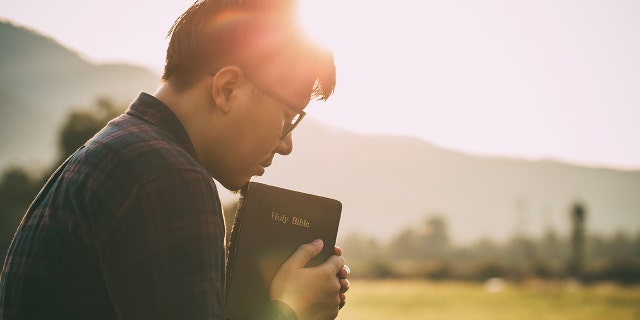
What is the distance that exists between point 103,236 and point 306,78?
971mm

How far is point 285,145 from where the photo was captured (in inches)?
84.6

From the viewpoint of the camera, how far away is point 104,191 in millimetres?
1426

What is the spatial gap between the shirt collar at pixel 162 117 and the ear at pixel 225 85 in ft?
0.47

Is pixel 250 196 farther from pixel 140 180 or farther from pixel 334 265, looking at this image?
pixel 140 180

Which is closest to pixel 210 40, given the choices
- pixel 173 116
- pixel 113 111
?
pixel 173 116

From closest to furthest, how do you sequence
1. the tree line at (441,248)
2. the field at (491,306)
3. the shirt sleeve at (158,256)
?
the shirt sleeve at (158,256) < the tree line at (441,248) < the field at (491,306)

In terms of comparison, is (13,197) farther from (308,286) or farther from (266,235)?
(308,286)

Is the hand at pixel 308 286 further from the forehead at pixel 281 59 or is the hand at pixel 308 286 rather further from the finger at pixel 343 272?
the forehead at pixel 281 59

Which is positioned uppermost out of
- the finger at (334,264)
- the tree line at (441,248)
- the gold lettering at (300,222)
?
the gold lettering at (300,222)

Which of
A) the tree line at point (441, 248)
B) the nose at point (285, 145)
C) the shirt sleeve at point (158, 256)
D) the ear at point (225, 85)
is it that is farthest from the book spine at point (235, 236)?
the tree line at point (441, 248)

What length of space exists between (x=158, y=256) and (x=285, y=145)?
2.76 ft

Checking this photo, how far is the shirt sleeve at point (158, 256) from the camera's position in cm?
140

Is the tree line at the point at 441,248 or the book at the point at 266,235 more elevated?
the book at the point at 266,235

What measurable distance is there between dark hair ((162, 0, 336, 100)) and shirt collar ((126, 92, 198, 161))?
0.14 meters
